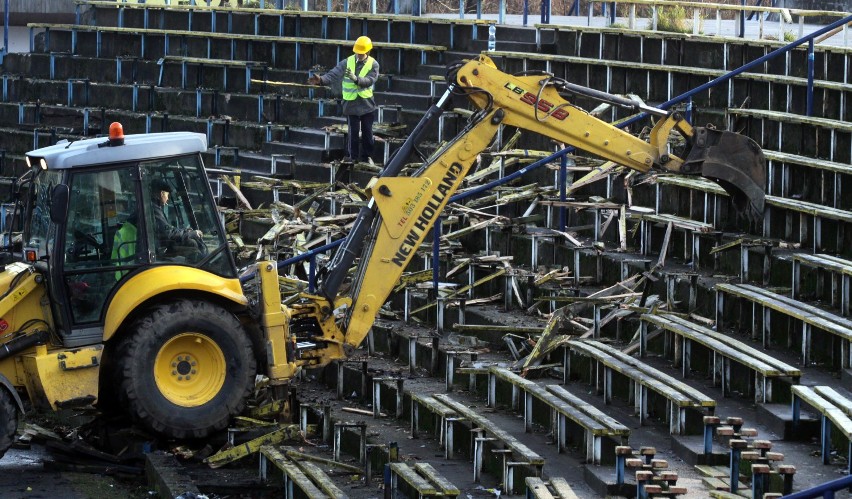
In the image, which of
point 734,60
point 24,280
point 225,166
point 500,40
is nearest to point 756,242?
point 734,60

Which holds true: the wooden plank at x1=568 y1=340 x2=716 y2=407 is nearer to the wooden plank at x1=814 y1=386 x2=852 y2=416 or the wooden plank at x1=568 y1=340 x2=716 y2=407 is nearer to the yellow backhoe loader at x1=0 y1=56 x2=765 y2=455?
the wooden plank at x1=814 y1=386 x2=852 y2=416

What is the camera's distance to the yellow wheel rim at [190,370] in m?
12.4

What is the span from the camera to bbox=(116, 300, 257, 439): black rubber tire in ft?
39.9

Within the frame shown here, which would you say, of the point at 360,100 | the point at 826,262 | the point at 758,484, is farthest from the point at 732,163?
the point at 360,100

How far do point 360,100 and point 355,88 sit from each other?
167mm

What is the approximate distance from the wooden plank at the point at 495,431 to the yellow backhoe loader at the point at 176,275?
3.95 feet

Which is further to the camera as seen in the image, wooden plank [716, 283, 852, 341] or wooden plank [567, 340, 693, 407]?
wooden plank [716, 283, 852, 341]

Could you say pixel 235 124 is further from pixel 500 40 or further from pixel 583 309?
pixel 583 309

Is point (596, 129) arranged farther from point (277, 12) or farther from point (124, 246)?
point (277, 12)

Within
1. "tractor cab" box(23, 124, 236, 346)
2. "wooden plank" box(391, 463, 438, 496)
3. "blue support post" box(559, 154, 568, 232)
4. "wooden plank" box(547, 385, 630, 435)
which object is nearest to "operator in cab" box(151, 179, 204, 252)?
"tractor cab" box(23, 124, 236, 346)

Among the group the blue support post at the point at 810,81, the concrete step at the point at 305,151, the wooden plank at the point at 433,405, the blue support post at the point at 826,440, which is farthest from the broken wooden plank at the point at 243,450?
the concrete step at the point at 305,151

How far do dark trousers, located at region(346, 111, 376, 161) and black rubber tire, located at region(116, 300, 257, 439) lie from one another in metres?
8.11

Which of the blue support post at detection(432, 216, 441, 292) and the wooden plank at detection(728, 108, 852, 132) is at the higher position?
the wooden plank at detection(728, 108, 852, 132)

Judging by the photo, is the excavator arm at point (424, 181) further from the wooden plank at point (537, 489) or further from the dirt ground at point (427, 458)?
the wooden plank at point (537, 489)
